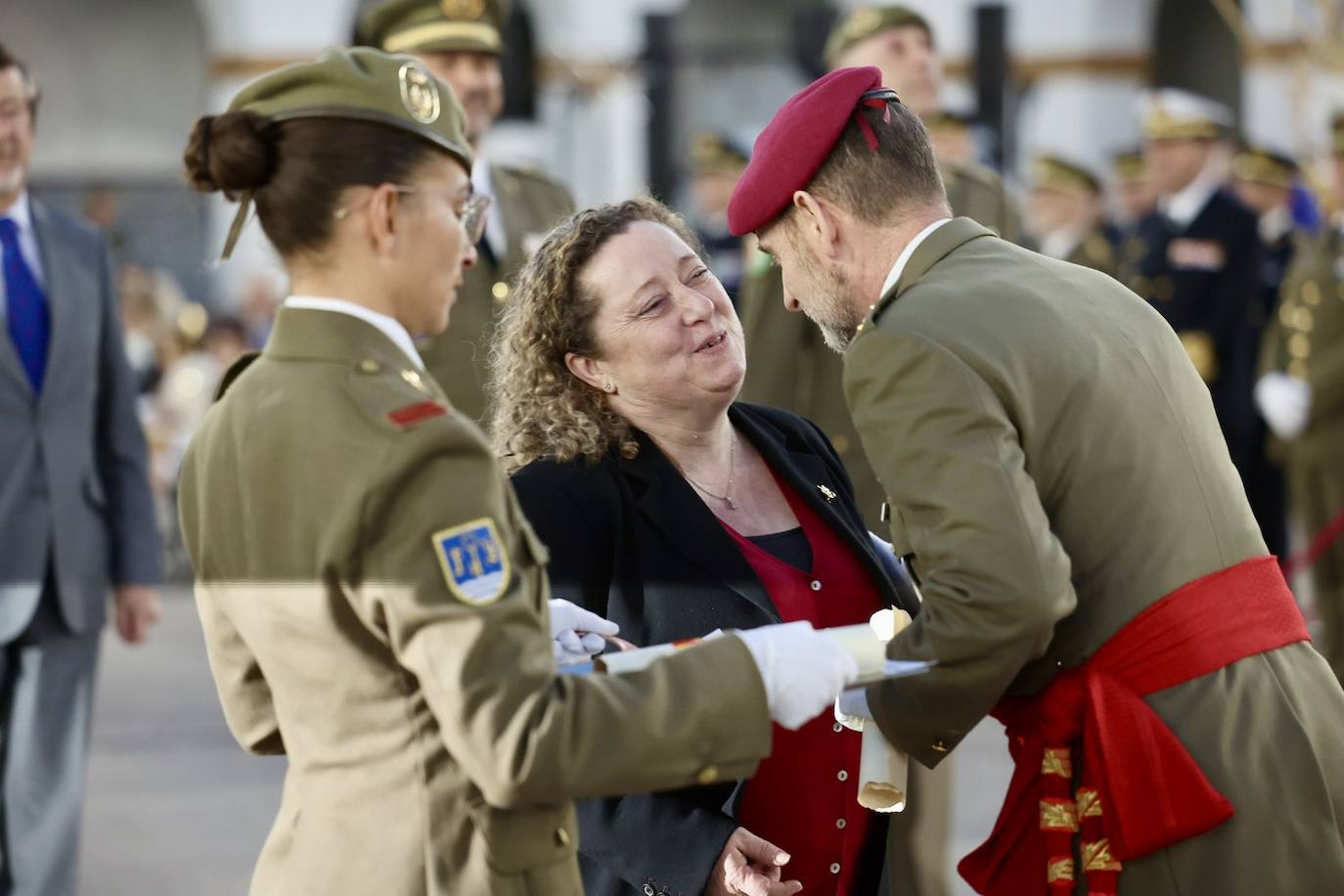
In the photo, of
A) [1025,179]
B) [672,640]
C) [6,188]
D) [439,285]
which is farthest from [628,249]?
[1025,179]

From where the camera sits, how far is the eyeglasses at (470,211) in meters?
2.16

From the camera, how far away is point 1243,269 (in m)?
7.99

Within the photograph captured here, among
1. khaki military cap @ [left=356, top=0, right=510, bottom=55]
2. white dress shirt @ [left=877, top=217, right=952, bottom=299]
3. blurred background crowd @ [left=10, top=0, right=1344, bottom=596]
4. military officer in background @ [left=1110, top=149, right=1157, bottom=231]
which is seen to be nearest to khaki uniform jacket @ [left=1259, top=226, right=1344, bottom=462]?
blurred background crowd @ [left=10, top=0, right=1344, bottom=596]

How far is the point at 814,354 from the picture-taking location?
5.10 metres

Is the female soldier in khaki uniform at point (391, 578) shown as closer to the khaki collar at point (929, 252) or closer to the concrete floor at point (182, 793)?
the khaki collar at point (929, 252)

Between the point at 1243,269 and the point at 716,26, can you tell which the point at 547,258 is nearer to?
the point at 1243,269

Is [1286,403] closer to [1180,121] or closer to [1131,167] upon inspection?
[1180,121]

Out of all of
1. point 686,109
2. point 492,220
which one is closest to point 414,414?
point 492,220

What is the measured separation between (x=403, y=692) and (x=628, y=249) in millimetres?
1183

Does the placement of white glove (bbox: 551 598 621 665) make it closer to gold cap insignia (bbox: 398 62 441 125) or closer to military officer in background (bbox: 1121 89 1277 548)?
gold cap insignia (bbox: 398 62 441 125)

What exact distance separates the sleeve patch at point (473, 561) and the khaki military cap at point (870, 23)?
340 centimetres

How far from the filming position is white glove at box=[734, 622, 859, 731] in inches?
86.2

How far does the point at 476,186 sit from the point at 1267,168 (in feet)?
23.5

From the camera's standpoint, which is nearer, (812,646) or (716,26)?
(812,646)
